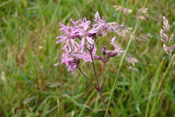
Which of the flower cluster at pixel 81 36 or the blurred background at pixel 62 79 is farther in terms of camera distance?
the blurred background at pixel 62 79

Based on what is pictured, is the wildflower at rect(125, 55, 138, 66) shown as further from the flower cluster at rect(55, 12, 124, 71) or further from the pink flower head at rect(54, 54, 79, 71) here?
the pink flower head at rect(54, 54, 79, 71)

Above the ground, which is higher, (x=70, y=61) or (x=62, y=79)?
(x=70, y=61)

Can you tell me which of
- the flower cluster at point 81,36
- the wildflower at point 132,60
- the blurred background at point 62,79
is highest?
Answer: the flower cluster at point 81,36

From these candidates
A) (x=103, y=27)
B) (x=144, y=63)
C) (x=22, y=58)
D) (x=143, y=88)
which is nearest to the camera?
(x=103, y=27)

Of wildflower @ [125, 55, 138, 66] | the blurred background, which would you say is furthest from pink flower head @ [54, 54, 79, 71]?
the blurred background

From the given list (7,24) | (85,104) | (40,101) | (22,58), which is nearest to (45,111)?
(40,101)

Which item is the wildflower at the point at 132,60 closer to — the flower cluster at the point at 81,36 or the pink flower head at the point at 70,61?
the flower cluster at the point at 81,36

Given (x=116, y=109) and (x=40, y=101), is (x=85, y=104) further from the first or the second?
(x=40, y=101)

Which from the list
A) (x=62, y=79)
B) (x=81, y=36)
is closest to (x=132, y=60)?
(x=81, y=36)

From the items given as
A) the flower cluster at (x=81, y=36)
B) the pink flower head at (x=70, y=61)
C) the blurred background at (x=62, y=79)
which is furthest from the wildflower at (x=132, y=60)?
the blurred background at (x=62, y=79)

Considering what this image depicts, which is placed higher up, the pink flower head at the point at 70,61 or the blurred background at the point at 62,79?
the pink flower head at the point at 70,61

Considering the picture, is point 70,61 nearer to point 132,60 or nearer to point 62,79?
point 132,60
